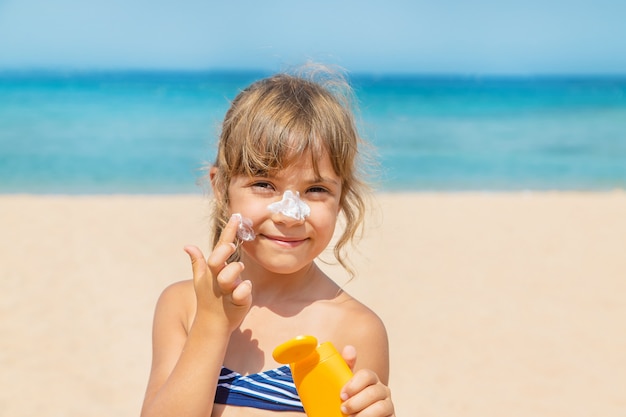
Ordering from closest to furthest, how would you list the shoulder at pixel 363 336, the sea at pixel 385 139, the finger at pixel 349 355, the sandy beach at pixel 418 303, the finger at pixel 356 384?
1. the finger at pixel 356 384
2. the finger at pixel 349 355
3. the shoulder at pixel 363 336
4. the sandy beach at pixel 418 303
5. the sea at pixel 385 139

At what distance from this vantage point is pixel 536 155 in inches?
779

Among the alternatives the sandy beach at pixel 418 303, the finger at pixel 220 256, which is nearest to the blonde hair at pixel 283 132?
the finger at pixel 220 256

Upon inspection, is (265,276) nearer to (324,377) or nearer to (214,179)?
(214,179)

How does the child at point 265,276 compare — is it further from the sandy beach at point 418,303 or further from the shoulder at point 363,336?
the sandy beach at point 418,303

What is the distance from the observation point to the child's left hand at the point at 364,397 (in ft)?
5.56

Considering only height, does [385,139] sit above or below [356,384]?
above

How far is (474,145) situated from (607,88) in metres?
25.4

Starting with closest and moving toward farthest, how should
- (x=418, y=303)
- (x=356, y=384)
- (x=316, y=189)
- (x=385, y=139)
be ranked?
(x=356, y=384)
(x=316, y=189)
(x=418, y=303)
(x=385, y=139)

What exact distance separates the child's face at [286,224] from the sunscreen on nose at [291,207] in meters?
0.02

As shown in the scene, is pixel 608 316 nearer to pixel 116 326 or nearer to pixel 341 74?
pixel 116 326

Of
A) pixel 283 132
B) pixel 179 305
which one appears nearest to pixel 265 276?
pixel 179 305

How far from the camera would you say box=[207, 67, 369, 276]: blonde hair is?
212 centimetres

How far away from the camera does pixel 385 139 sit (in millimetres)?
21281

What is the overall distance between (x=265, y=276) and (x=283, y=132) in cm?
47
